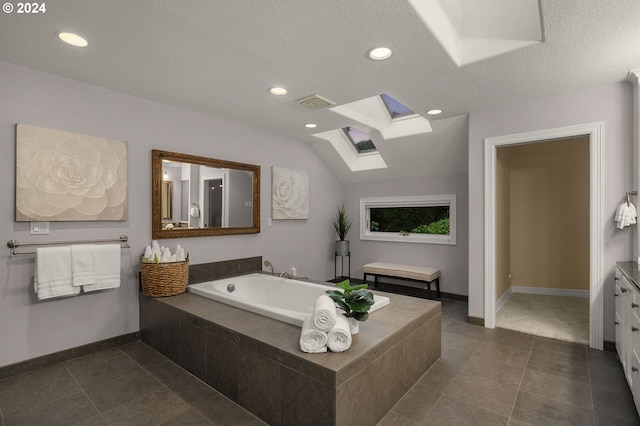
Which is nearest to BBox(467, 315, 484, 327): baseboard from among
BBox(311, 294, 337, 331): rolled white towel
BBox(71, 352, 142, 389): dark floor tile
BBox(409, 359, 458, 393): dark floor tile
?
BBox(409, 359, 458, 393): dark floor tile

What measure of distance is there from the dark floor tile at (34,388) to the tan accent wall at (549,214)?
4.88 meters

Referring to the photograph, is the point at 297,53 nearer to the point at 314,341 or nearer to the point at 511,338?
the point at 314,341

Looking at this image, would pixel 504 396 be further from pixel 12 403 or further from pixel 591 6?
pixel 12 403

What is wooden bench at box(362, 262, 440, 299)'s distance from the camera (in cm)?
423

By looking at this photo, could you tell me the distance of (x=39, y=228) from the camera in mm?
2434

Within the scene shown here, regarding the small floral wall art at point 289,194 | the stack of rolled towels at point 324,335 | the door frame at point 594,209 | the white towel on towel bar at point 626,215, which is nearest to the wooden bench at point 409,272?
the small floral wall art at point 289,194

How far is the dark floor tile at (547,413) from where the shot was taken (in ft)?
5.94

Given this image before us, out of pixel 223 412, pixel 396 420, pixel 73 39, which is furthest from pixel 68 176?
pixel 396 420

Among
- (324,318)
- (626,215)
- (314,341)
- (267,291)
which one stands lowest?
(267,291)

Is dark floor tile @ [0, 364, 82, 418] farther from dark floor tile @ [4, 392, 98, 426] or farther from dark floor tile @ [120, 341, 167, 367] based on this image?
dark floor tile @ [120, 341, 167, 367]

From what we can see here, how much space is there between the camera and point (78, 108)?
2.63m

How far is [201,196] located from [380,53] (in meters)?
2.30

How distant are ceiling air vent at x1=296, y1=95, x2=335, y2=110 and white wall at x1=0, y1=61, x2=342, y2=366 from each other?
1092 millimetres

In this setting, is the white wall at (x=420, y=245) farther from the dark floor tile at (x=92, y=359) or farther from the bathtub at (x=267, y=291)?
the dark floor tile at (x=92, y=359)
